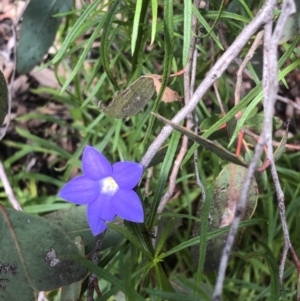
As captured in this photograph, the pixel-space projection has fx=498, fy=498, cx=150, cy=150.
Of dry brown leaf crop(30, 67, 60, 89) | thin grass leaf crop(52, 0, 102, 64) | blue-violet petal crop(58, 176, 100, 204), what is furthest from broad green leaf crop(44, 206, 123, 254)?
dry brown leaf crop(30, 67, 60, 89)

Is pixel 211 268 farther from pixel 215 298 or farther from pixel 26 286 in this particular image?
pixel 215 298

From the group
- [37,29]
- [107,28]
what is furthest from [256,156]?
[37,29]

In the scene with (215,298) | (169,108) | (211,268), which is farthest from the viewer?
(169,108)

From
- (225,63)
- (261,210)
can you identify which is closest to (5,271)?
(225,63)

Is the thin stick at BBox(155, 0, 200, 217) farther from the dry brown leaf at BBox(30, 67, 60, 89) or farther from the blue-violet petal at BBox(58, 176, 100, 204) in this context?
the dry brown leaf at BBox(30, 67, 60, 89)

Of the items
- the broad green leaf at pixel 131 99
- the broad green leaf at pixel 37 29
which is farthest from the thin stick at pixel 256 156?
the broad green leaf at pixel 37 29

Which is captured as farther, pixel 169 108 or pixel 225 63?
pixel 169 108

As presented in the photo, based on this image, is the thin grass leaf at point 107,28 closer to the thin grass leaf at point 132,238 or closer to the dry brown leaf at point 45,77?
the thin grass leaf at point 132,238
